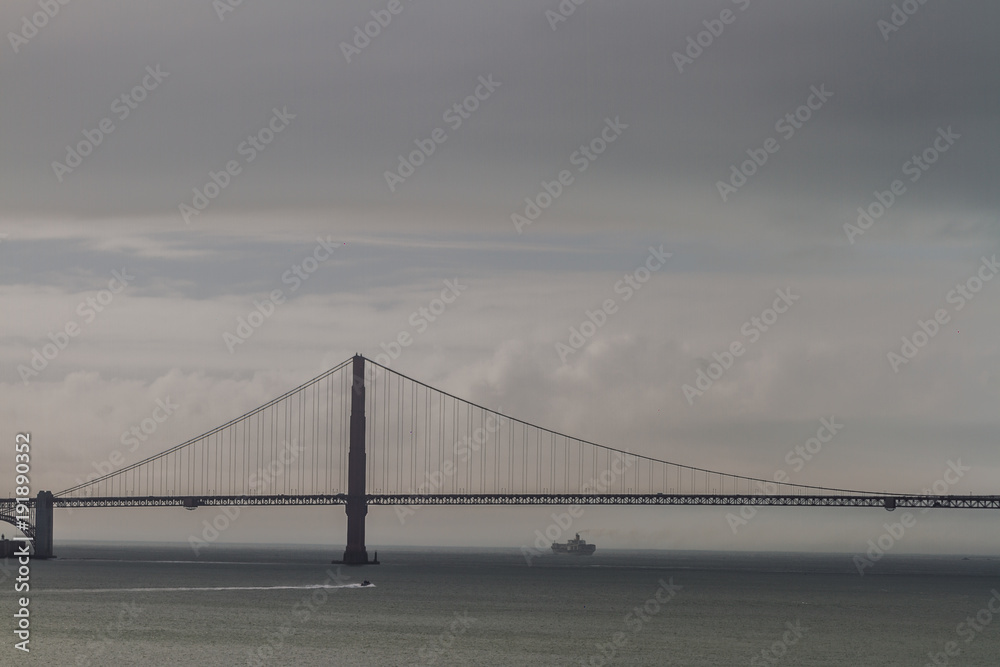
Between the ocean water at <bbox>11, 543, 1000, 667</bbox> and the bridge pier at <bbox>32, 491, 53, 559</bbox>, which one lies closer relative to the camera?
the ocean water at <bbox>11, 543, 1000, 667</bbox>

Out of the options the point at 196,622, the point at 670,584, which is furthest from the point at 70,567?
the point at 196,622

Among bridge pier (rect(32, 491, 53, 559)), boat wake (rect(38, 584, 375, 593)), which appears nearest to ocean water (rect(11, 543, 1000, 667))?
boat wake (rect(38, 584, 375, 593))

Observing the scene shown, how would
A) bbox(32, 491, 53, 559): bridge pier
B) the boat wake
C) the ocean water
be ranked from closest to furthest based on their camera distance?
the ocean water, the boat wake, bbox(32, 491, 53, 559): bridge pier

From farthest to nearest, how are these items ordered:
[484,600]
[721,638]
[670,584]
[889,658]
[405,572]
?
1. [405,572]
2. [670,584]
3. [484,600]
4. [721,638]
5. [889,658]

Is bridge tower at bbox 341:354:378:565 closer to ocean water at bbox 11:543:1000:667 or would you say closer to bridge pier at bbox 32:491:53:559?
ocean water at bbox 11:543:1000:667

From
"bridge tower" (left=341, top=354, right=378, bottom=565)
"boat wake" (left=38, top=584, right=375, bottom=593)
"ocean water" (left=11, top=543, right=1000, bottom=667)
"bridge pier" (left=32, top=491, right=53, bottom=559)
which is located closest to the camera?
"ocean water" (left=11, top=543, right=1000, bottom=667)

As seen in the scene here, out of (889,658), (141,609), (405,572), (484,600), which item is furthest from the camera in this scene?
(405,572)

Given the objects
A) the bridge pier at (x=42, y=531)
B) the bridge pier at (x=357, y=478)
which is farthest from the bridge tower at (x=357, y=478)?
the bridge pier at (x=42, y=531)

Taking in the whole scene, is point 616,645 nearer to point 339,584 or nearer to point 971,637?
point 971,637

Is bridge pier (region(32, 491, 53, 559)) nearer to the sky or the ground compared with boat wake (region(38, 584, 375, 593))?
nearer to the sky
